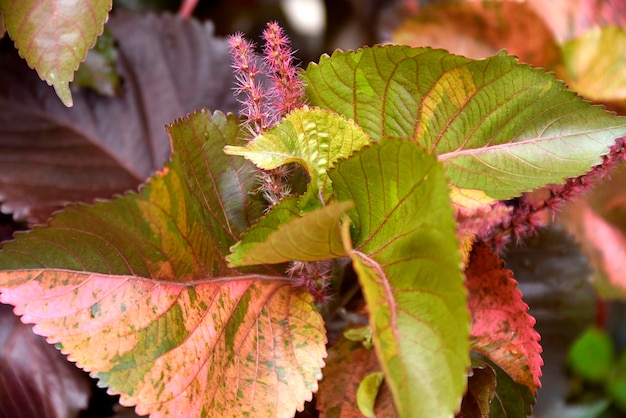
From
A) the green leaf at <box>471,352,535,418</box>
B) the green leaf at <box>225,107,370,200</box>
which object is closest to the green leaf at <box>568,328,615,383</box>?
the green leaf at <box>471,352,535,418</box>

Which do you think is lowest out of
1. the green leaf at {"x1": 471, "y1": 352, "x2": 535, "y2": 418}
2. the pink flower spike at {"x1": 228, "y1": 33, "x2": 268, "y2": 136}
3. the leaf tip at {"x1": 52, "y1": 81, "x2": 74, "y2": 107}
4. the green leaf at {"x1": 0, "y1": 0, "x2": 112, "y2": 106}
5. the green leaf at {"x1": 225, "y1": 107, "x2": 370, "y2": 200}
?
the green leaf at {"x1": 471, "y1": 352, "x2": 535, "y2": 418}

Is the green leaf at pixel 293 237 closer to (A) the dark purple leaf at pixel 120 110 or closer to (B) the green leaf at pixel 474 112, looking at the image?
(B) the green leaf at pixel 474 112

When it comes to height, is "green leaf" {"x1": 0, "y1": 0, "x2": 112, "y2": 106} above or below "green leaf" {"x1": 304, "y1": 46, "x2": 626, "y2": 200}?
above

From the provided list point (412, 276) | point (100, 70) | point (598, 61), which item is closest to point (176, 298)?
point (412, 276)

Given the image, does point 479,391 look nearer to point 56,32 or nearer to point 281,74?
point 281,74

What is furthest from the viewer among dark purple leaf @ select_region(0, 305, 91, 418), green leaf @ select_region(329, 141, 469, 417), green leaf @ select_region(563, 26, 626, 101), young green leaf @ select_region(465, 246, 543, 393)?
green leaf @ select_region(563, 26, 626, 101)

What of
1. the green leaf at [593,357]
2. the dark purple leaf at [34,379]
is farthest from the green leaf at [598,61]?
the dark purple leaf at [34,379]

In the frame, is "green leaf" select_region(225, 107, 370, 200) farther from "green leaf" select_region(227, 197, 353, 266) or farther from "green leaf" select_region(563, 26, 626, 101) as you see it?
"green leaf" select_region(563, 26, 626, 101)
